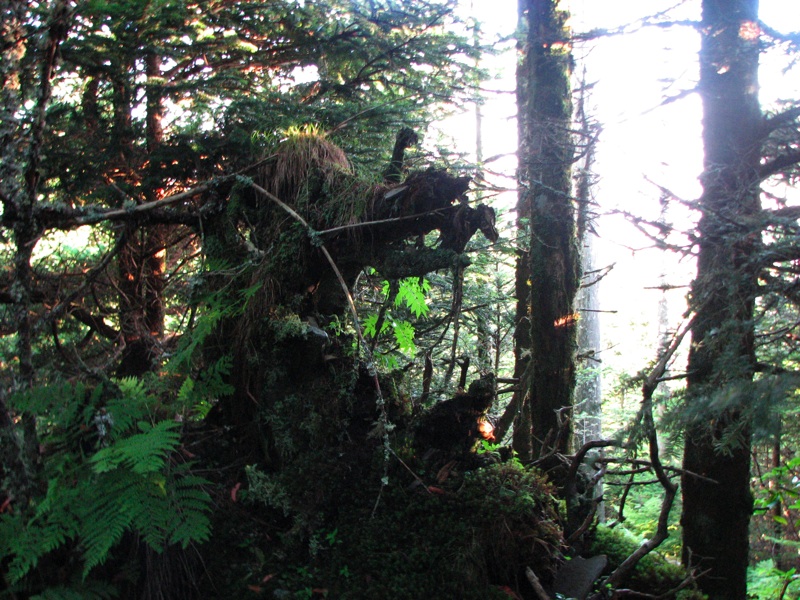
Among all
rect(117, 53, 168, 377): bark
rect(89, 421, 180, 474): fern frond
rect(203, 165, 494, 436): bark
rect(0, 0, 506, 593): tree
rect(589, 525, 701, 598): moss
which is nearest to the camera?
rect(89, 421, 180, 474): fern frond

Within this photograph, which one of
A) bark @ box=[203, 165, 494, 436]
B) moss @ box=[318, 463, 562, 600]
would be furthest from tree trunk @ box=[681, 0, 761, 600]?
bark @ box=[203, 165, 494, 436]

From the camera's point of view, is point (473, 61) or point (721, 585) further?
point (473, 61)

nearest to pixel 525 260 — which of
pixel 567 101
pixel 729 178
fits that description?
pixel 567 101

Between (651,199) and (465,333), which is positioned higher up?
(651,199)

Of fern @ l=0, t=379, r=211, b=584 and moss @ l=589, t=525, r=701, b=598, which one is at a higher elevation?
fern @ l=0, t=379, r=211, b=584

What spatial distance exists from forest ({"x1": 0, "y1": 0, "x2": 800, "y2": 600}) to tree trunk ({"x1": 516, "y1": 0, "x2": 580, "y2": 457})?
25mm

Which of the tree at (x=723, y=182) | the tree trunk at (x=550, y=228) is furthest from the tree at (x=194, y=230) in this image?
the tree at (x=723, y=182)

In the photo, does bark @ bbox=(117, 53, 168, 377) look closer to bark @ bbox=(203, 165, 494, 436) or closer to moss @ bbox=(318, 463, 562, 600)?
bark @ bbox=(203, 165, 494, 436)

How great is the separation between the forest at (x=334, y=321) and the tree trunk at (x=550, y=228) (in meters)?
0.03

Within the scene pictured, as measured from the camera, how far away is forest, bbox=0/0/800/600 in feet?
10.5

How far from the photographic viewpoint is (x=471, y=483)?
3545mm

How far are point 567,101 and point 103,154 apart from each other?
494 centimetres

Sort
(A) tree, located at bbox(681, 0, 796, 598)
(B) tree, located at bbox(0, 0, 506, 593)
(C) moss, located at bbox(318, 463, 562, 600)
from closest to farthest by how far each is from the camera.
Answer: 1. (C) moss, located at bbox(318, 463, 562, 600)
2. (B) tree, located at bbox(0, 0, 506, 593)
3. (A) tree, located at bbox(681, 0, 796, 598)

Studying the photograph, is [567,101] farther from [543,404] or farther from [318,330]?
[318,330]
